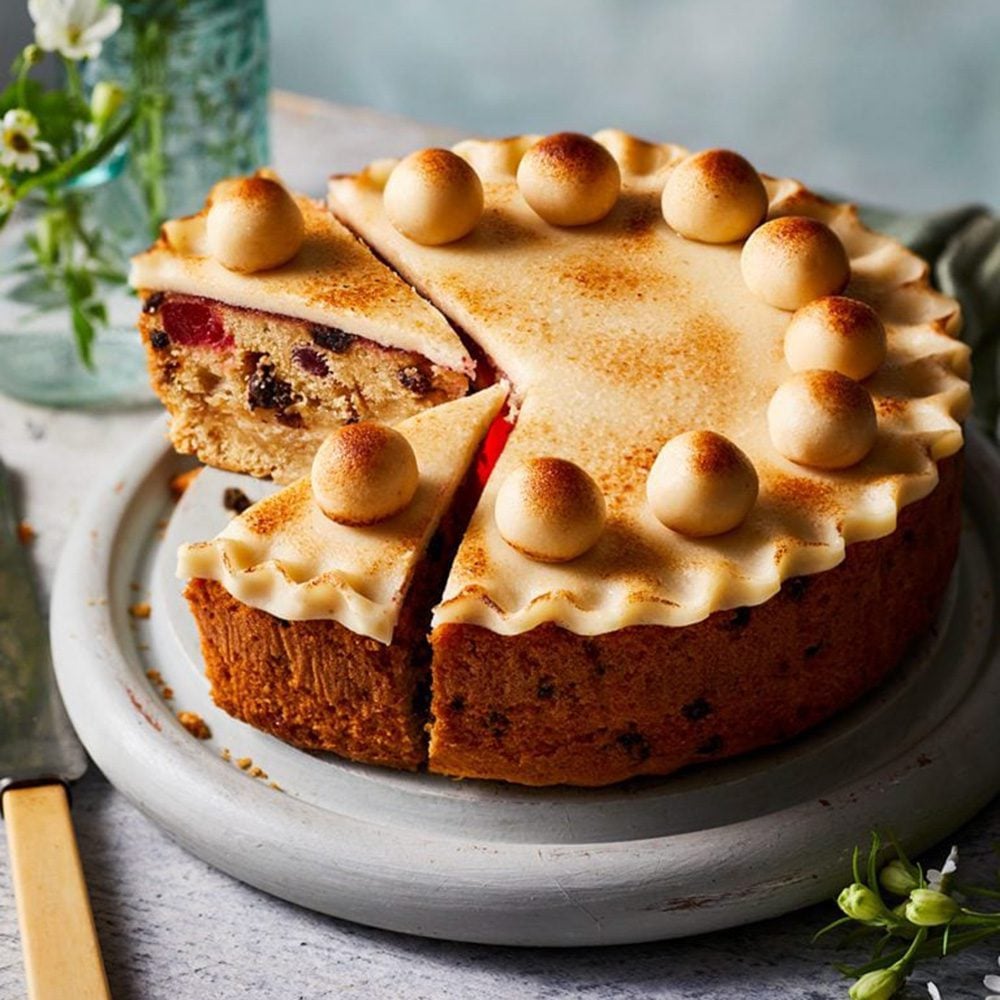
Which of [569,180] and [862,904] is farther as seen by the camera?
[569,180]

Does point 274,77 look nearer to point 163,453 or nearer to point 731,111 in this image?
point 731,111

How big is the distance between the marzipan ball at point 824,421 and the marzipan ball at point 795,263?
1.10 ft

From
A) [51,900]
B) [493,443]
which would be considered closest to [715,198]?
[493,443]

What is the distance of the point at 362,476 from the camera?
2477 millimetres

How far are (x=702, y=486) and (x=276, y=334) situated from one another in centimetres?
102

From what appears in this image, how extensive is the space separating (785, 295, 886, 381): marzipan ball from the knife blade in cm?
137

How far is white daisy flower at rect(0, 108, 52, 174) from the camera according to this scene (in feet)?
10.7

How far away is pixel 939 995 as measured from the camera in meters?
2.35

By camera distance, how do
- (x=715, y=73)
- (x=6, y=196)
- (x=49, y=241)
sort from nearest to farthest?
(x=6, y=196) → (x=49, y=241) → (x=715, y=73)

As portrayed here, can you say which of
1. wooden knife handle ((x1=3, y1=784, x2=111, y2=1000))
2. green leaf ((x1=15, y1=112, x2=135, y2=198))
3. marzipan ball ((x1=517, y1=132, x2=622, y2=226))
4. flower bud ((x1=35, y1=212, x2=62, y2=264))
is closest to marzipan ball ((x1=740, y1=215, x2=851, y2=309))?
marzipan ball ((x1=517, y1=132, x2=622, y2=226))

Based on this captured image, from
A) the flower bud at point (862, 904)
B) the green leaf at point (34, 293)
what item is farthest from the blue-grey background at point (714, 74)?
the flower bud at point (862, 904)

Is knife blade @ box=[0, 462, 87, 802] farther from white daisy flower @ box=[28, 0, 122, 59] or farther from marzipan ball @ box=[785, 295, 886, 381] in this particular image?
marzipan ball @ box=[785, 295, 886, 381]

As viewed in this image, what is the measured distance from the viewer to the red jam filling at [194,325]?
10.2 ft

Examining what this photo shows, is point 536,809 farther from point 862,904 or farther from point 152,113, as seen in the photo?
point 152,113
